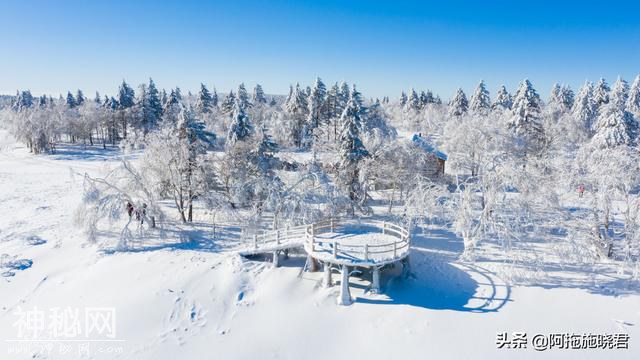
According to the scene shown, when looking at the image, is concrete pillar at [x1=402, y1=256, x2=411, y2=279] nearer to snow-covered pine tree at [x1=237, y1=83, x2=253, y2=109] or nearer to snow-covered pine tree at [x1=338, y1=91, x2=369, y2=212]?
snow-covered pine tree at [x1=338, y1=91, x2=369, y2=212]

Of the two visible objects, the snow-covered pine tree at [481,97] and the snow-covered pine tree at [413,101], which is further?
the snow-covered pine tree at [413,101]

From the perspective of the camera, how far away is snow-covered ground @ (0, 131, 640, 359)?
12.8m

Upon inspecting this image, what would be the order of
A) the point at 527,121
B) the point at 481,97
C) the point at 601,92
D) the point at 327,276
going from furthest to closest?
the point at 481,97, the point at 601,92, the point at 527,121, the point at 327,276

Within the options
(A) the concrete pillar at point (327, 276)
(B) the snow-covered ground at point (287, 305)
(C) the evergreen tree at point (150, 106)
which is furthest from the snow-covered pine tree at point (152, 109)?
(A) the concrete pillar at point (327, 276)

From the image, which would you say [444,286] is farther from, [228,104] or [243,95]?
[243,95]

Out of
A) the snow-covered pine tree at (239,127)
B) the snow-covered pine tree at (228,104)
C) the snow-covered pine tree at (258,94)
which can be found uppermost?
the snow-covered pine tree at (258,94)

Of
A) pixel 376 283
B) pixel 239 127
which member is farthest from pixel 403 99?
pixel 376 283

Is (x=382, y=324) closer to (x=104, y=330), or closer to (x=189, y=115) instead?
(x=104, y=330)

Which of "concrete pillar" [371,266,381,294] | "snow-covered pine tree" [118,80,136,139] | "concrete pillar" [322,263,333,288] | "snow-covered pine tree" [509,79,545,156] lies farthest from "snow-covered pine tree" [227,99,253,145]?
"snow-covered pine tree" [118,80,136,139]

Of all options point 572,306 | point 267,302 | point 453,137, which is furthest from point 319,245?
point 453,137

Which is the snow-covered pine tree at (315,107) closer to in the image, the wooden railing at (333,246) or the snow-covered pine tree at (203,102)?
the snow-covered pine tree at (203,102)

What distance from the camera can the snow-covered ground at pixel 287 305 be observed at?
12.8m

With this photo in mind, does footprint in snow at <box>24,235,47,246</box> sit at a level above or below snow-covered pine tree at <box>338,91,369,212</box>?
below

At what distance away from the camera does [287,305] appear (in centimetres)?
1550
